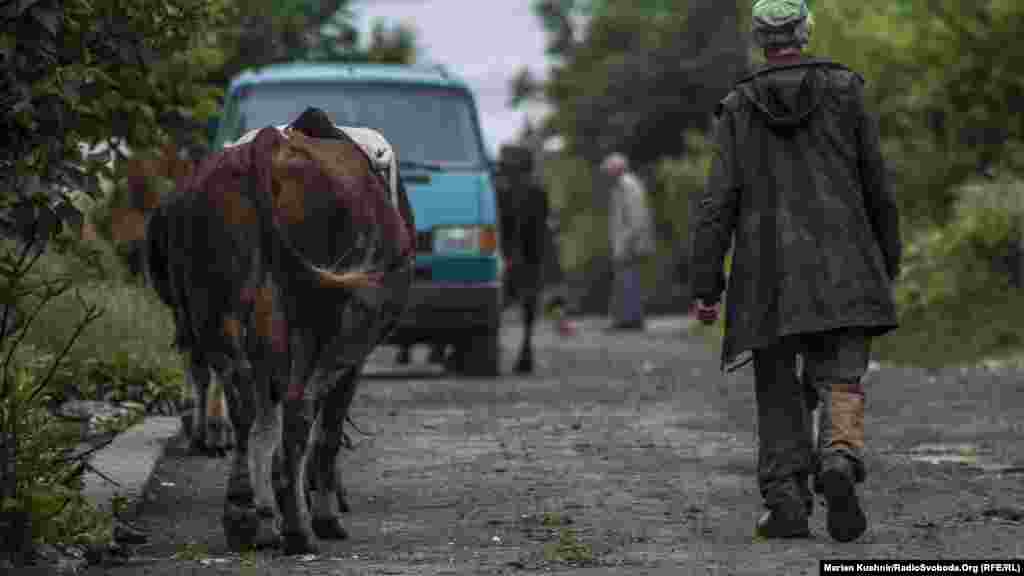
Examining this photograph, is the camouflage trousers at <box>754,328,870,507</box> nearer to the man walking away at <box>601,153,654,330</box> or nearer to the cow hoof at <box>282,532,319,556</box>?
the cow hoof at <box>282,532,319,556</box>

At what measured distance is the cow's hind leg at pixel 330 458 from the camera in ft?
27.6

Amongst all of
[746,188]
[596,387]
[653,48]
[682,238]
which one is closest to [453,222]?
[596,387]

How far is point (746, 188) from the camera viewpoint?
8.70 meters

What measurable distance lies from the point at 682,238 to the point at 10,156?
2668 cm

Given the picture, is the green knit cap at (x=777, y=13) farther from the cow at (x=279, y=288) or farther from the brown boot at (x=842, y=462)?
the cow at (x=279, y=288)

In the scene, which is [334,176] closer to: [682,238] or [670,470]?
[670,470]

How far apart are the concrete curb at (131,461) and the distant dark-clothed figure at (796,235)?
2260 mm

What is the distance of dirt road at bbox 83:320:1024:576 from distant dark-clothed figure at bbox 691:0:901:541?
494mm

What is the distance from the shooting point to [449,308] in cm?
1695

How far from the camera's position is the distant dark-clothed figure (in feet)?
28.0

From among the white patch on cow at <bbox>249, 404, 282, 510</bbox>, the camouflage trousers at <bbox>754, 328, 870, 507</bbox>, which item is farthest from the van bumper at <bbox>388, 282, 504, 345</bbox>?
the white patch on cow at <bbox>249, 404, 282, 510</bbox>

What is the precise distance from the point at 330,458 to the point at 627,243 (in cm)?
1995

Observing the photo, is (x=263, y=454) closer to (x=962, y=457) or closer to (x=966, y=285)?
(x=962, y=457)

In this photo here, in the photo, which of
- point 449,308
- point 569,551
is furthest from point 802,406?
point 449,308
